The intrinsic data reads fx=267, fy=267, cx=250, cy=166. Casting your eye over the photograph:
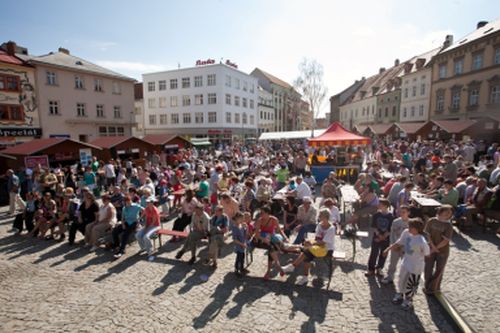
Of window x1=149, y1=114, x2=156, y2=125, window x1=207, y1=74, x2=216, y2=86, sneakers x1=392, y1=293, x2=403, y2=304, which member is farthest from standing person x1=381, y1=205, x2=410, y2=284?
window x1=149, y1=114, x2=156, y2=125

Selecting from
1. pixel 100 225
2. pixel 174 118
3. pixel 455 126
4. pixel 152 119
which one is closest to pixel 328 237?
pixel 100 225

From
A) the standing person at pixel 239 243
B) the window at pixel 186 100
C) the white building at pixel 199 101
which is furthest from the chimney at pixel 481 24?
the standing person at pixel 239 243

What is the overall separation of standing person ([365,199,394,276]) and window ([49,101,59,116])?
1248 inches

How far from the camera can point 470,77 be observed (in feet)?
96.0

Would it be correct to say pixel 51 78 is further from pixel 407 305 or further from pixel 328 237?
pixel 407 305

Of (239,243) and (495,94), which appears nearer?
(239,243)

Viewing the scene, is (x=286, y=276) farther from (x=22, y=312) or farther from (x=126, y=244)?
(x=22, y=312)

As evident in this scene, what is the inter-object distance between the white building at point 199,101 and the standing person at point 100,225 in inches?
1421

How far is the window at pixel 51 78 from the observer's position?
2650cm

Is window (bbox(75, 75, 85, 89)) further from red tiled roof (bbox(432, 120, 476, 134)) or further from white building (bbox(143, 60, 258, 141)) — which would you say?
red tiled roof (bbox(432, 120, 476, 134))

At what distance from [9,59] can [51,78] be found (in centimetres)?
344

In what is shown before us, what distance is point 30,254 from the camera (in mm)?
7191

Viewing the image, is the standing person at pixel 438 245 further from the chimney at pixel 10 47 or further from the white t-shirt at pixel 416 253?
the chimney at pixel 10 47

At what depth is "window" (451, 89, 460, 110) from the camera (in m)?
31.0
